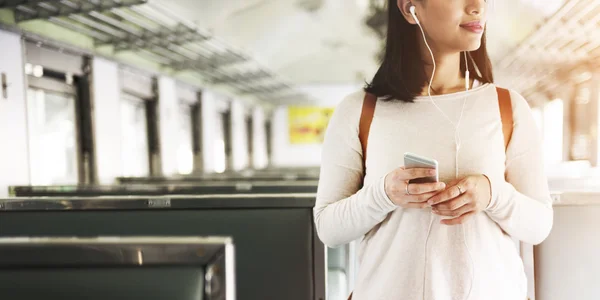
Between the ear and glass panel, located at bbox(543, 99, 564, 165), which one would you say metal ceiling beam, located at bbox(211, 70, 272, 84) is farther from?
the ear

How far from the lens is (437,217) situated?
1015mm

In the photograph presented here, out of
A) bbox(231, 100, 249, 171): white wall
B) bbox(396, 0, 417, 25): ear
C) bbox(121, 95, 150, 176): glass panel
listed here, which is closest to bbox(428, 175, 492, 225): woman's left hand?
bbox(396, 0, 417, 25): ear

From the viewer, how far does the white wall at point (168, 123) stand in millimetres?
7812

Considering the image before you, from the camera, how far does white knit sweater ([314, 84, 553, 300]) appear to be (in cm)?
100

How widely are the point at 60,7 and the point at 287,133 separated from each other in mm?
12057

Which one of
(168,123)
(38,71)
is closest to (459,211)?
(38,71)

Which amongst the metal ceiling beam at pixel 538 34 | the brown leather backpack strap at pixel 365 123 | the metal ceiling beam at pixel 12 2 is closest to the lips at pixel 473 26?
the brown leather backpack strap at pixel 365 123

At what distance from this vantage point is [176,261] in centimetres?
82

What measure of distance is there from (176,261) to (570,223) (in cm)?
143

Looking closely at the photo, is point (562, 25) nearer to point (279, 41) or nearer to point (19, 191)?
point (19, 191)

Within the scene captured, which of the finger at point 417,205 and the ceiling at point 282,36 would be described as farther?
the ceiling at point 282,36

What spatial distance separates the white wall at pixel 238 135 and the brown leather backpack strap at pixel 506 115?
11324mm

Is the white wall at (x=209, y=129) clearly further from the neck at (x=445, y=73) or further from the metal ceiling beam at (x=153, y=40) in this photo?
the neck at (x=445, y=73)

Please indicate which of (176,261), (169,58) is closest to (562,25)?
(169,58)
